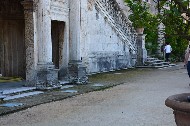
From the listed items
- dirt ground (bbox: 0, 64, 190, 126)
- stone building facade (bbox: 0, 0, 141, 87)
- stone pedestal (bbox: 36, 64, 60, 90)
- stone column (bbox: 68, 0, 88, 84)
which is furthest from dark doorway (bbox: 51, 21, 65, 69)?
dirt ground (bbox: 0, 64, 190, 126)

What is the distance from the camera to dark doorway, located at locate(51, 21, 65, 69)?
15.0 metres

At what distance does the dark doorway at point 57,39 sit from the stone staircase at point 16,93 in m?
3.10

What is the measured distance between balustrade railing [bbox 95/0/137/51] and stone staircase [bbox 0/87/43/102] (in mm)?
8372

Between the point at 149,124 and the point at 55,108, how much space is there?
283cm

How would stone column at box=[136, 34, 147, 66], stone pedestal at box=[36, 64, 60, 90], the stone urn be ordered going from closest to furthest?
the stone urn → stone pedestal at box=[36, 64, 60, 90] → stone column at box=[136, 34, 147, 66]

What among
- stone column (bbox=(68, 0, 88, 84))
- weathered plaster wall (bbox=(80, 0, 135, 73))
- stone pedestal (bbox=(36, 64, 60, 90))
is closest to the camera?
stone pedestal (bbox=(36, 64, 60, 90))

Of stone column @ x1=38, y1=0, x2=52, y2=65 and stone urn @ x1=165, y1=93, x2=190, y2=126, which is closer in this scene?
stone urn @ x1=165, y1=93, x2=190, y2=126

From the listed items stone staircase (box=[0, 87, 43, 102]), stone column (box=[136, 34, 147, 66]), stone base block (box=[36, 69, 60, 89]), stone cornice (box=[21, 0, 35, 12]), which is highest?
stone cornice (box=[21, 0, 35, 12])

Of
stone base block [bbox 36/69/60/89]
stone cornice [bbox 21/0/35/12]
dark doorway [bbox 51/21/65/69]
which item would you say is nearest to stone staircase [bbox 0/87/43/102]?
stone base block [bbox 36/69/60/89]

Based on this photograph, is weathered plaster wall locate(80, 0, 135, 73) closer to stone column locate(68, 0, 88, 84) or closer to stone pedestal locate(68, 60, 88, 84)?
stone column locate(68, 0, 88, 84)

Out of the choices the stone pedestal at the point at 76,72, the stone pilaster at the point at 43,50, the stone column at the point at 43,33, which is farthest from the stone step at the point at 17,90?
the stone pedestal at the point at 76,72

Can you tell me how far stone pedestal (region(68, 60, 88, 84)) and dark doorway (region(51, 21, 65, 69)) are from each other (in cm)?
66

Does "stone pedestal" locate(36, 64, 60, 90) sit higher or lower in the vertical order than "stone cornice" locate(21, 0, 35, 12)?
lower

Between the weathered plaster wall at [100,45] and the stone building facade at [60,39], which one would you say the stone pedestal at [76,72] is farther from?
the weathered plaster wall at [100,45]
